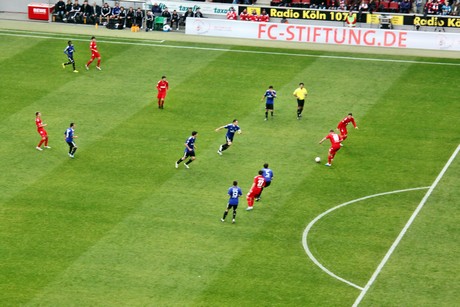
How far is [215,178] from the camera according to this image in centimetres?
5334

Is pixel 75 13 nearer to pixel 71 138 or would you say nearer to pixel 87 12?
pixel 87 12

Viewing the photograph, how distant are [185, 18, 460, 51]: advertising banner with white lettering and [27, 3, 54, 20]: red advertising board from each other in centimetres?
1154

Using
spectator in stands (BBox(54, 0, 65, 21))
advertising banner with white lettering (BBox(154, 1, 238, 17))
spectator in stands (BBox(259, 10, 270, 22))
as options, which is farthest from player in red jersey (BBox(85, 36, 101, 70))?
spectator in stands (BBox(259, 10, 270, 22))

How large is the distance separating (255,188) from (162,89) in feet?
48.5

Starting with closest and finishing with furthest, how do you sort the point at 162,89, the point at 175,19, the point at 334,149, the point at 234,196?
the point at 234,196 < the point at 334,149 < the point at 162,89 < the point at 175,19

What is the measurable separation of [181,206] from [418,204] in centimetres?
1162

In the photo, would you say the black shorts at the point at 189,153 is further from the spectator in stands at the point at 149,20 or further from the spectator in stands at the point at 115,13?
the spectator in stands at the point at 115,13

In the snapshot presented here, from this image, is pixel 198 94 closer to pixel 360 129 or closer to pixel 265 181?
pixel 360 129

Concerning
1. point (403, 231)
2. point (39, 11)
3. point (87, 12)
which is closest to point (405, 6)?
point (87, 12)

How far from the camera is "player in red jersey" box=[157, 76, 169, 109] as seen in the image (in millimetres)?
61844

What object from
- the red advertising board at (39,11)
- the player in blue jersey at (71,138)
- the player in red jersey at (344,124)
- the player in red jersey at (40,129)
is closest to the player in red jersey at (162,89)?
the player in blue jersey at (71,138)

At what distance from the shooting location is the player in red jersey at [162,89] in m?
61.8

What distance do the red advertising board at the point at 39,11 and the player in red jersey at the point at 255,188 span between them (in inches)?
1475

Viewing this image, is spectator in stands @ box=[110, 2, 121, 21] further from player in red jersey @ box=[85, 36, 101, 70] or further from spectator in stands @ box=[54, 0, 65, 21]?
player in red jersey @ box=[85, 36, 101, 70]
